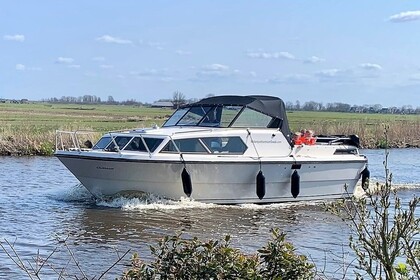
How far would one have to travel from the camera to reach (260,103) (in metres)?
18.9

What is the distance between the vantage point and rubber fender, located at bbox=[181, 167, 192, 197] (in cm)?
1627

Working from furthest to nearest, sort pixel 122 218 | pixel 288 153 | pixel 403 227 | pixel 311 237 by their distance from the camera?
pixel 288 153 < pixel 122 218 < pixel 311 237 < pixel 403 227

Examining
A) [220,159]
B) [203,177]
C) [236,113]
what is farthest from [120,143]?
[236,113]

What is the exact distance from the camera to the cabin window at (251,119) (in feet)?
59.6

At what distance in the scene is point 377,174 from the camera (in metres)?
27.0

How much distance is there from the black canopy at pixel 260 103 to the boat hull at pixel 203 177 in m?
1.32

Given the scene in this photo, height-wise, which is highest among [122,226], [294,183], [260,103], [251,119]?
[260,103]

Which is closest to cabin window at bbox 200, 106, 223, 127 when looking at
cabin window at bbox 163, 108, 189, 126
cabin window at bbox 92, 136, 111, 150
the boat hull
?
cabin window at bbox 163, 108, 189, 126

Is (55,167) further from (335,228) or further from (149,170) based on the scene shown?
(335,228)

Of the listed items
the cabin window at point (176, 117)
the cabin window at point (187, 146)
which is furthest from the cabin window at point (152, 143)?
the cabin window at point (176, 117)

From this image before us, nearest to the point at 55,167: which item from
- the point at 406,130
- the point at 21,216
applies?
the point at 21,216

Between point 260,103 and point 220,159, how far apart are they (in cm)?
299

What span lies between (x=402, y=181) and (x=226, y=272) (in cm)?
2159

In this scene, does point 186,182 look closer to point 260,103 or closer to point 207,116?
point 207,116
